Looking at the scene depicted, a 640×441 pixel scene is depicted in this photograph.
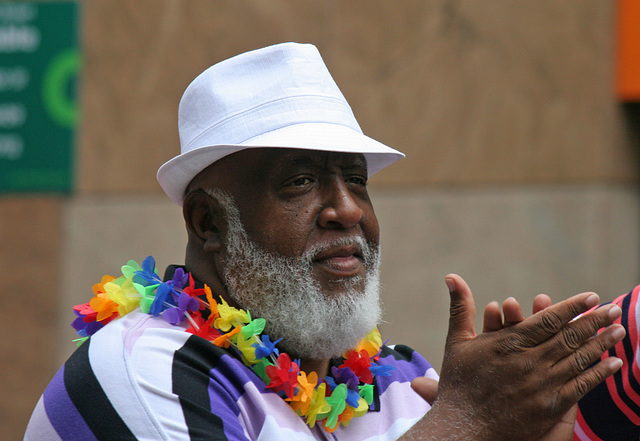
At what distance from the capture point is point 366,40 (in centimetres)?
612

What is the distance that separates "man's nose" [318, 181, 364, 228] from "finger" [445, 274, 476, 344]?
0.54 metres

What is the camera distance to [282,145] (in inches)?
99.7

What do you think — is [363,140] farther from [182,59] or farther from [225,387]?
[182,59]

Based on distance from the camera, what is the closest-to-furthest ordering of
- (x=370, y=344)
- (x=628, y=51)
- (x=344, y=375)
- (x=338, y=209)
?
(x=338, y=209)
(x=344, y=375)
(x=370, y=344)
(x=628, y=51)

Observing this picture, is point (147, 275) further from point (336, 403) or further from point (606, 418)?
point (606, 418)

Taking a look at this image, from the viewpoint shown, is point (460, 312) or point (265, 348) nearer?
point (460, 312)

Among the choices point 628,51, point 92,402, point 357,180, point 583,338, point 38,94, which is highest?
point 628,51

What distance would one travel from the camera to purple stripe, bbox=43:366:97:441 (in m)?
2.19

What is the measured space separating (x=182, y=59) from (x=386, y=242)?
215cm

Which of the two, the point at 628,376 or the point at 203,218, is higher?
the point at 203,218

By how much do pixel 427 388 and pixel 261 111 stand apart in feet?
3.40

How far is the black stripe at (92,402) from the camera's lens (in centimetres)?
214

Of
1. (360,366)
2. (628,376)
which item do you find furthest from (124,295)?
(628,376)

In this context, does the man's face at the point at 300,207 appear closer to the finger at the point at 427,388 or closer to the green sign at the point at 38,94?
the finger at the point at 427,388
